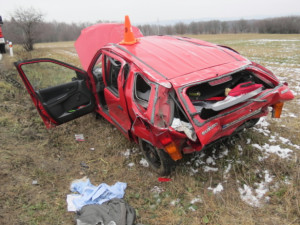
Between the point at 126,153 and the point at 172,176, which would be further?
the point at 126,153

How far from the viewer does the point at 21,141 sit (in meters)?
4.33

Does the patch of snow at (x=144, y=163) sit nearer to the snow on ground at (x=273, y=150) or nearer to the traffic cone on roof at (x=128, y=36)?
the snow on ground at (x=273, y=150)

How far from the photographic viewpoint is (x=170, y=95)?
2.78 m

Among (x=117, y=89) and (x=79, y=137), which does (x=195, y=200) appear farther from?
(x=79, y=137)

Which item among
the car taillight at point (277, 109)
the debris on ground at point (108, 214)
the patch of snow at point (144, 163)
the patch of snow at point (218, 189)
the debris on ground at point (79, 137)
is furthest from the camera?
the debris on ground at point (79, 137)

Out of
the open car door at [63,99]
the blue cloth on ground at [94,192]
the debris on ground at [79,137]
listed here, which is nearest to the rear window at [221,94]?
the blue cloth on ground at [94,192]

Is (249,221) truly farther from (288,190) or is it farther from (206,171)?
(206,171)

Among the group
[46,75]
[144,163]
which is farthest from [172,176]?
[46,75]

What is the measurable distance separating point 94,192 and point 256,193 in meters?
2.13

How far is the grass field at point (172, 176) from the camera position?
Result: 271cm

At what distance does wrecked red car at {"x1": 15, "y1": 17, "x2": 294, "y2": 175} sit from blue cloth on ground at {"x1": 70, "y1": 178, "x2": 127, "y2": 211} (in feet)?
2.14

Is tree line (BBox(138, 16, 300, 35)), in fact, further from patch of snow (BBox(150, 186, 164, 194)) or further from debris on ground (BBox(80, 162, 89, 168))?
patch of snow (BBox(150, 186, 164, 194))

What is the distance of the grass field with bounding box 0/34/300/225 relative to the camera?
271 centimetres

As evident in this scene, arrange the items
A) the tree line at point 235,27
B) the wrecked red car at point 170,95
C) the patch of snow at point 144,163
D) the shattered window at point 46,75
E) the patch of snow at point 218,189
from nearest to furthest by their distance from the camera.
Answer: the wrecked red car at point 170,95, the patch of snow at point 218,189, the patch of snow at point 144,163, the shattered window at point 46,75, the tree line at point 235,27
